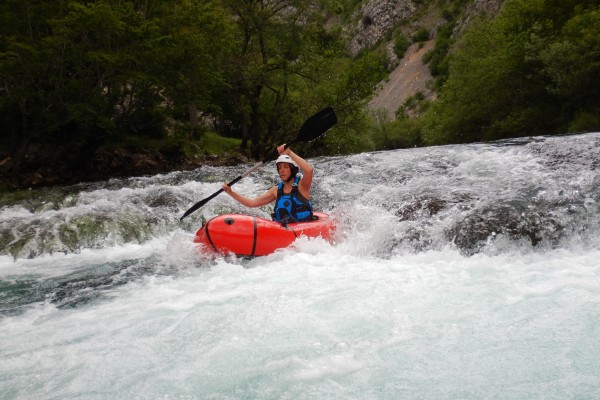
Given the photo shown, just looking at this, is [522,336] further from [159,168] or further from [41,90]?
[159,168]

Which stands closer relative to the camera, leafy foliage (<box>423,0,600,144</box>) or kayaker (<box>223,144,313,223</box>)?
kayaker (<box>223,144,313,223</box>)

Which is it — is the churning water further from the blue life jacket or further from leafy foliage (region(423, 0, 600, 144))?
Result: leafy foliage (region(423, 0, 600, 144))

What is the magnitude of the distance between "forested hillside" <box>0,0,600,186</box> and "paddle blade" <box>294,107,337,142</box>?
19.9ft

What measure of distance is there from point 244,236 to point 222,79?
39.6 feet

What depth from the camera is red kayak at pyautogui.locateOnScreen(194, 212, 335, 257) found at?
222 inches

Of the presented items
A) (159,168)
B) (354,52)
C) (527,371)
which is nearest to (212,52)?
(159,168)

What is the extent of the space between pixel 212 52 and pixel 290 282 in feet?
40.6

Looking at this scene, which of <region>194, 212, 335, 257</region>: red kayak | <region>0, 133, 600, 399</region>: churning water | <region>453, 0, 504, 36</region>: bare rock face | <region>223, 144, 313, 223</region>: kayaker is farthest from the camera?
<region>453, 0, 504, 36</region>: bare rock face

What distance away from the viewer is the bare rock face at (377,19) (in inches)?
3531

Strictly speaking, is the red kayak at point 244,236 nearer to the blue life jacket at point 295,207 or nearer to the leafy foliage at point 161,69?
the blue life jacket at point 295,207

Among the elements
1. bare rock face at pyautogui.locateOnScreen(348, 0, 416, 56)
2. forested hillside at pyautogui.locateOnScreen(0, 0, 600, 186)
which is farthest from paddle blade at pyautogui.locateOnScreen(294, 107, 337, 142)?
bare rock face at pyautogui.locateOnScreen(348, 0, 416, 56)

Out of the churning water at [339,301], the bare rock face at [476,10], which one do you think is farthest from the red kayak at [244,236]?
the bare rock face at [476,10]

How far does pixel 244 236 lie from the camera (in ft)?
18.5

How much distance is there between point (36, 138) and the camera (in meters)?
13.5
